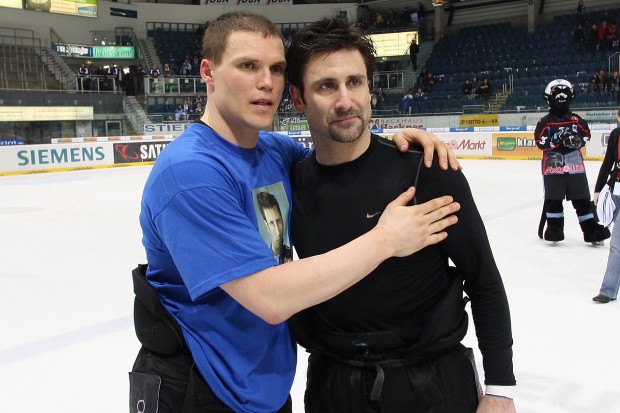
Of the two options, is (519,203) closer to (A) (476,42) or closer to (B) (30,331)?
(B) (30,331)

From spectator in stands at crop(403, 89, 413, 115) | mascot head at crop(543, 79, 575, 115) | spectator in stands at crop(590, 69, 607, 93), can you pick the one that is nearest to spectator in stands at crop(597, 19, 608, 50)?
spectator in stands at crop(590, 69, 607, 93)

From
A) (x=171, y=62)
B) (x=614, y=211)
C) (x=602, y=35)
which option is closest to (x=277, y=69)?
(x=614, y=211)

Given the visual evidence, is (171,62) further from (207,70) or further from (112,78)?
(207,70)

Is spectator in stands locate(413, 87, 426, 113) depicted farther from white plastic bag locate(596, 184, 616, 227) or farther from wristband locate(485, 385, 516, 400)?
wristband locate(485, 385, 516, 400)

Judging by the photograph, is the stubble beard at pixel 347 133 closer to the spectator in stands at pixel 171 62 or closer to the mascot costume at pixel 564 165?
the mascot costume at pixel 564 165

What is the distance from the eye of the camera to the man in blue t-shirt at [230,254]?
1.45 meters

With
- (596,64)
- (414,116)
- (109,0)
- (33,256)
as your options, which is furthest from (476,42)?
(33,256)

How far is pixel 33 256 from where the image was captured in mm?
6551

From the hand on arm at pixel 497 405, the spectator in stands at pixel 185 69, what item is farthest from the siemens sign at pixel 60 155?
the hand on arm at pixel 497 405

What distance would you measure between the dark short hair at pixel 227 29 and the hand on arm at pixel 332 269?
0.61 m

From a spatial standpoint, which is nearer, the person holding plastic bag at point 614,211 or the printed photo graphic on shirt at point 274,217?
the printed photo graphic on shirt at point 274,217

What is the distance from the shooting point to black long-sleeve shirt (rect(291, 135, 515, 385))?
65.1 inches

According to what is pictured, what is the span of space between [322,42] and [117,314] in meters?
3.44

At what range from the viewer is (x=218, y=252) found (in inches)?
57.2
